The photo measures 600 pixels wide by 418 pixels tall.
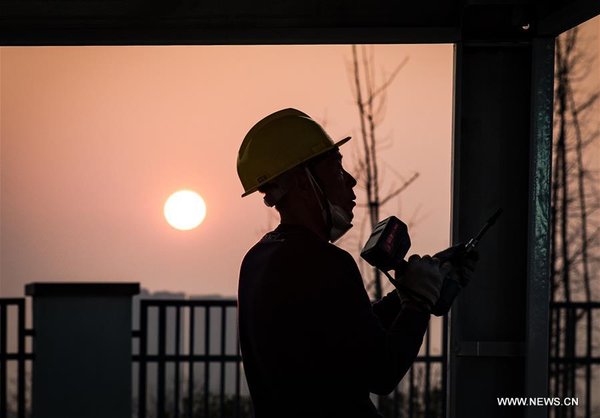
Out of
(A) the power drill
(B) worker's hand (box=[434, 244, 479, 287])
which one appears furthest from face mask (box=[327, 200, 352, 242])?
(B) worker's hand (box=[434, 244, 479, 287])

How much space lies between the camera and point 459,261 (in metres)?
3.56

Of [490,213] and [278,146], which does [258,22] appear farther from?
[278,146]

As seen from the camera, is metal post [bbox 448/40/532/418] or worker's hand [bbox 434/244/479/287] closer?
worker's hand [bbox 434/244/479/287]

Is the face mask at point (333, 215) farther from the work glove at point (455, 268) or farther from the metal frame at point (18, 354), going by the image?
the metal frame at point (18, 354)

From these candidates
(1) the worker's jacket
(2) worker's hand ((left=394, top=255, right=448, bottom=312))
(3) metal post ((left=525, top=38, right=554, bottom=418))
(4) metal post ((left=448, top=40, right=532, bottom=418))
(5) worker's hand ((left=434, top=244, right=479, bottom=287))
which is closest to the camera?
(1) the worker's jacket

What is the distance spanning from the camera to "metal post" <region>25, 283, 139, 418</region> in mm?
8812

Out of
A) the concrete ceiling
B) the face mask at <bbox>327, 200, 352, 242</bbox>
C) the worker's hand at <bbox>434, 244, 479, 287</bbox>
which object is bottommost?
the worker's hand at <bbox>434, 244, 479, 287</bbox>

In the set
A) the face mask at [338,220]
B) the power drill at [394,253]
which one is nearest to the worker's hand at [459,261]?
the power drill at [394,253]

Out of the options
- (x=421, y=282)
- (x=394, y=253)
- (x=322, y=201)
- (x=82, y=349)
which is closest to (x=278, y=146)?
(x=322, y=201)

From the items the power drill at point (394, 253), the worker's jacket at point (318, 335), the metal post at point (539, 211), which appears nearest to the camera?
the worker's jacket at point (318, 335)

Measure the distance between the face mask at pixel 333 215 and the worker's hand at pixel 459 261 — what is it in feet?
1.20

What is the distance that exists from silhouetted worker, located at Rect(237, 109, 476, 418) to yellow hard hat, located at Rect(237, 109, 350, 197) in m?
0.03

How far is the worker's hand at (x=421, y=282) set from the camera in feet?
10.6

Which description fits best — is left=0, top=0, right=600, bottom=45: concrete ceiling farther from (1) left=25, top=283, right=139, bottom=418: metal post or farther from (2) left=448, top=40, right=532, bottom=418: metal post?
(1) left=25, top=283, right=139, bottom=418: metal post
